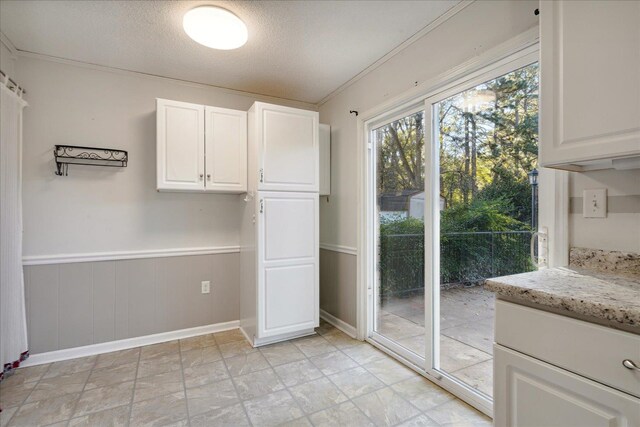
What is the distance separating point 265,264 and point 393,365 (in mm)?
1291

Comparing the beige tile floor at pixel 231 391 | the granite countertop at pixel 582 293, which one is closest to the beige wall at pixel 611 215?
the granite countertop at pixel 582 293

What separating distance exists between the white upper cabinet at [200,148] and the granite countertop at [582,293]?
2.29 m

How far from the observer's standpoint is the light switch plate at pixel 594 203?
1.23 metres

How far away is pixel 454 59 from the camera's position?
6.08 feet

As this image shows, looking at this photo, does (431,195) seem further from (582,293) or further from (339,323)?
(339,323)

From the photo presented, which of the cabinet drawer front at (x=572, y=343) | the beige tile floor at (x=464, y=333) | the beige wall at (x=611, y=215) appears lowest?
the beige tile floor at (x=464, y=333)

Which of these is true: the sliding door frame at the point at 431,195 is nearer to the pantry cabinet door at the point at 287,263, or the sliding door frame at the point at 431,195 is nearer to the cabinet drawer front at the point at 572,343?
the pantry cabinet door at the point at 287,263

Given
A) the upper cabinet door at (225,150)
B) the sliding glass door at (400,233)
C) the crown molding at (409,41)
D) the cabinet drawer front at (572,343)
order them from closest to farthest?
1. the cabinet drawer front at (572,343)
2. the crown molding at (409,41)
3. the sliding glass door at (400,233)
4. the upper cabinet door at (225,150)

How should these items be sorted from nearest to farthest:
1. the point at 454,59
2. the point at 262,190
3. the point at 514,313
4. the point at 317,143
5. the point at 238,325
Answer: the point at 514,313, the point at 454,59, the point at 262,190, the point at 317,143, the point at 238,325

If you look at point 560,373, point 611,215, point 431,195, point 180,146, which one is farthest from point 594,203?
point 180,146

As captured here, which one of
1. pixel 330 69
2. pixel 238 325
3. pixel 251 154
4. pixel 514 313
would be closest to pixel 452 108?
pixel 330 69

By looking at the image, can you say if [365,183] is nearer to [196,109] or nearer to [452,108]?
[452,108]

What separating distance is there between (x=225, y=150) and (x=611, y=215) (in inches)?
104

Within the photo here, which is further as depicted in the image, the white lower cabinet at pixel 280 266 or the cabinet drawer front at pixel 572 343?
the white lower cabinet at pixel 280 266
